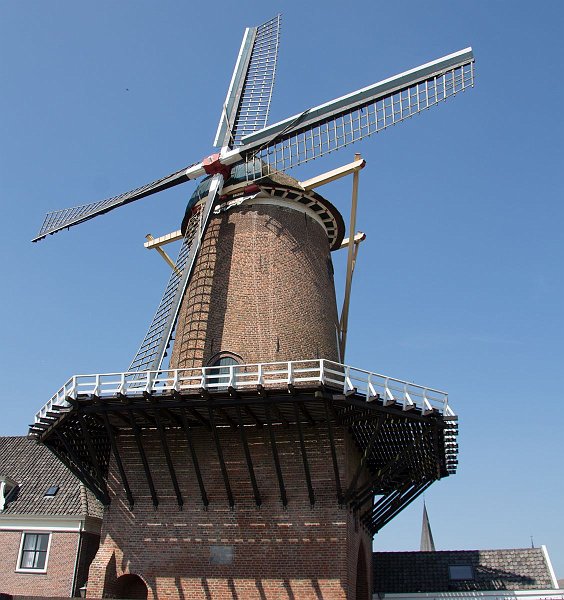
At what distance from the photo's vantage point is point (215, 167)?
1956 centimetres

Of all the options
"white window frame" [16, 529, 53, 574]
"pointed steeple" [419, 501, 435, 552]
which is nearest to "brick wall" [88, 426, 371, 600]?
"white window frame" [16, 529, 53, 574]

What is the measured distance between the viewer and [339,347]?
62.5 feet

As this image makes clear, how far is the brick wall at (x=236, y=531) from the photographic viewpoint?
15.1 m

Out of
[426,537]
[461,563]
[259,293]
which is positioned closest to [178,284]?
[259,293]

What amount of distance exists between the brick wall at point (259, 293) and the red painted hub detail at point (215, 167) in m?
1.27

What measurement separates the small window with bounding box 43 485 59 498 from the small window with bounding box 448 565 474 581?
1203 centimetres

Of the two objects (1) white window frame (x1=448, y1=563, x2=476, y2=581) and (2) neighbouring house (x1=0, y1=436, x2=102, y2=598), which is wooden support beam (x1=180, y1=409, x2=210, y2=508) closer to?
(2) neighbouring house (x1=0, y1=436, x2=102, y2=598)

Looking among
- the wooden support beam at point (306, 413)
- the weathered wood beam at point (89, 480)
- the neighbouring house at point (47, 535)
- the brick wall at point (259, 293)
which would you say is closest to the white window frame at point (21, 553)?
the neighbouring house at point (47, 535)

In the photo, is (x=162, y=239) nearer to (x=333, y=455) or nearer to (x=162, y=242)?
(x=162, y=242)

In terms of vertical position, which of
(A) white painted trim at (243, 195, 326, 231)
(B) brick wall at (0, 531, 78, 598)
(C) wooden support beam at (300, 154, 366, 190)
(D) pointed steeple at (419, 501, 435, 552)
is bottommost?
(B) brick wall at (0, 531, 78, 598)

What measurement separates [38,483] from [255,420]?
10.1 m

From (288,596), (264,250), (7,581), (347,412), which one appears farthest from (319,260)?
(7,581)

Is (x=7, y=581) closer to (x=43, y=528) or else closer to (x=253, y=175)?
(x=43, y=528)

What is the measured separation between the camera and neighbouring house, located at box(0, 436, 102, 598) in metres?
20.0
